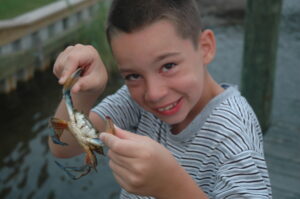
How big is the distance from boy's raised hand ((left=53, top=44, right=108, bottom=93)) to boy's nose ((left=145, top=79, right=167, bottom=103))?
262 mm

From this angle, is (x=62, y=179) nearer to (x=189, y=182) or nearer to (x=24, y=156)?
(x=24, y=156)

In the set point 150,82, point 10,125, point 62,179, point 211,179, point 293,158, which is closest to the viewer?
point 150,82

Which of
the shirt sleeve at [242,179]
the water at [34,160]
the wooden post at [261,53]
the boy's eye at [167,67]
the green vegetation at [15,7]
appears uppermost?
the boy's eye at [167,67]

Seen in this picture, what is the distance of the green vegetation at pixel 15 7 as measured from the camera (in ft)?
25.3

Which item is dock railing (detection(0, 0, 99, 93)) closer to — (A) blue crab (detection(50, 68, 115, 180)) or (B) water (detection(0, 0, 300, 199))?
(B) water (detection(0, 0, 300, 199))

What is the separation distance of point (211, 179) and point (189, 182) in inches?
12.0

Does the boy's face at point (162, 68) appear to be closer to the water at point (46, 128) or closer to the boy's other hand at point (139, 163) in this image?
the boy's other hand at point (139, 163)

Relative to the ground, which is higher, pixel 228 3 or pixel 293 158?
pixel 293 158

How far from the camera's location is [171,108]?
5.61 ft

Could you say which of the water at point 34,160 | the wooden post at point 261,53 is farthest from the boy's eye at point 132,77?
the water at point 34,160

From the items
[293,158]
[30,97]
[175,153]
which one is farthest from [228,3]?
[175,153]

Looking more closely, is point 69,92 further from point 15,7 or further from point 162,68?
point 15,7

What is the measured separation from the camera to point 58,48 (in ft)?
28.5

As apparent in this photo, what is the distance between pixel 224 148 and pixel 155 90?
1.14ft
